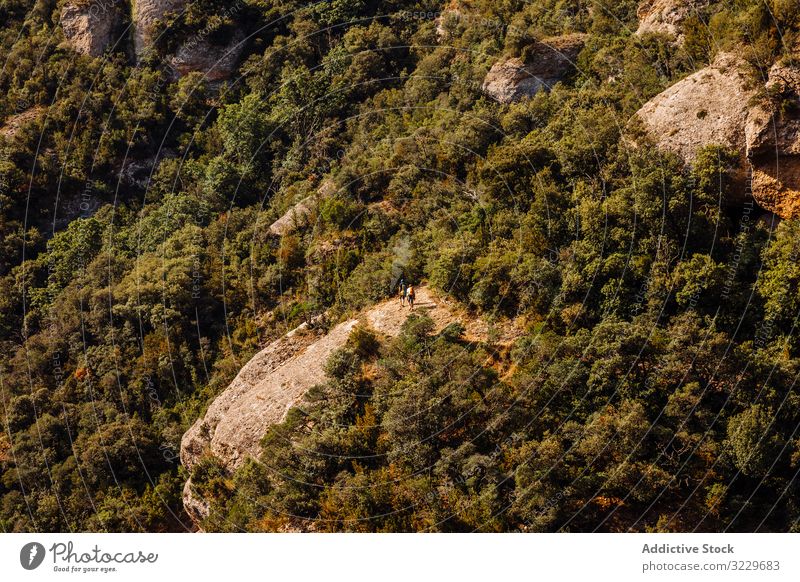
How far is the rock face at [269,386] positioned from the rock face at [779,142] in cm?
1375

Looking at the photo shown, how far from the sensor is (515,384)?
32.8 m

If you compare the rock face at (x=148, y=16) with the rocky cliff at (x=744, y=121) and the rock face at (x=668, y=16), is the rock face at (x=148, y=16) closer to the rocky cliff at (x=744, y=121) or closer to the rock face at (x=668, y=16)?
the rock face at (x=668, y=16)

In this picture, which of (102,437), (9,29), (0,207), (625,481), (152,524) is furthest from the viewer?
(9,29)

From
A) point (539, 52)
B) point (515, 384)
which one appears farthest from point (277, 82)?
point (515, 384)

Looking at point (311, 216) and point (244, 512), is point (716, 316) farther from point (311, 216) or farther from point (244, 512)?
point (311, 216)

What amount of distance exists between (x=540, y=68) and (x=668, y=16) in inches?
307

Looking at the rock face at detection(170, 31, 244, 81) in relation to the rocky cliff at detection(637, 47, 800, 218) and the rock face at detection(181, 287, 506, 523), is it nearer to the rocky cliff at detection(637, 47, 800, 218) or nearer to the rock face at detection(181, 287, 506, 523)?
the rock face at detection(181, 287, 506, 523)

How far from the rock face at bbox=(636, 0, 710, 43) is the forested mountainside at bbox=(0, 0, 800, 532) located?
19 centimetres

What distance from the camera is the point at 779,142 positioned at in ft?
110

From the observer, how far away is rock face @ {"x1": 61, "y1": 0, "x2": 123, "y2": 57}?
7419 centimetres

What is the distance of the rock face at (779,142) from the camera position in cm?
3347

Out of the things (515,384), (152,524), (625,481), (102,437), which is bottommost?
(152,524)

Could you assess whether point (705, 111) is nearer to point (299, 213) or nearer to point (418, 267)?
point (418, 267)

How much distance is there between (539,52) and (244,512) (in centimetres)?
3219
